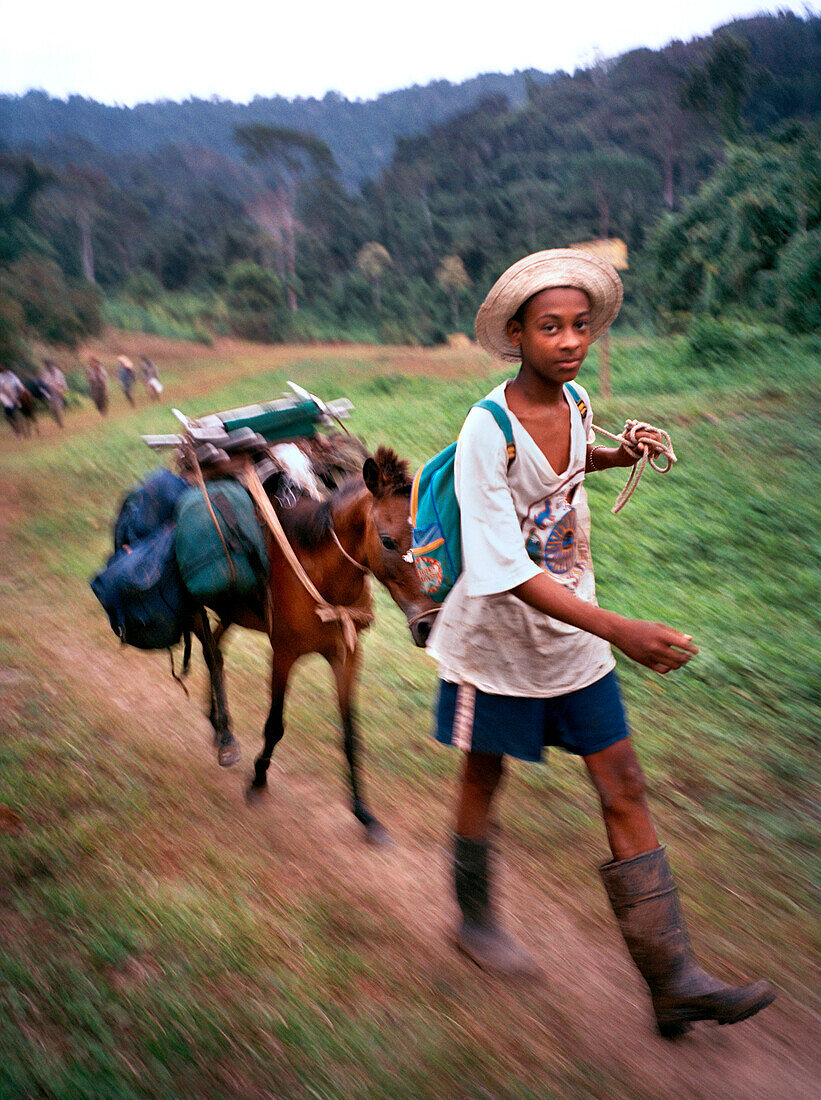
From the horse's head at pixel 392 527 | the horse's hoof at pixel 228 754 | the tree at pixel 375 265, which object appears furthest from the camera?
the tree at pixel 375 265

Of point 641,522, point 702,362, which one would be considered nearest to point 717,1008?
point 641,522

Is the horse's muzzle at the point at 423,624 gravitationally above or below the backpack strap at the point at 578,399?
below

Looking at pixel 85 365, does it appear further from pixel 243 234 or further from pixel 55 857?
pixel 55 857

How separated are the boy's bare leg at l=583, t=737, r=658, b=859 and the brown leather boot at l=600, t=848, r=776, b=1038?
0.12 feet

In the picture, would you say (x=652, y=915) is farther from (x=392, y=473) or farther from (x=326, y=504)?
(x=326, y=504)

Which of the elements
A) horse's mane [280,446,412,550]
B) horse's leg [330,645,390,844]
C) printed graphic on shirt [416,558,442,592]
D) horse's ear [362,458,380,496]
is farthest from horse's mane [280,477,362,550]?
printed graphic on shirt [416,558,442,592]

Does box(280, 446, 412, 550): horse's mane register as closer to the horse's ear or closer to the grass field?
the horse's ear

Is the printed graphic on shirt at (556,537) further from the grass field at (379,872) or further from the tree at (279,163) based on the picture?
the tree at (279,163)

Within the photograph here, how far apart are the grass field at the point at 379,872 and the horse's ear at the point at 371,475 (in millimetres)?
1498

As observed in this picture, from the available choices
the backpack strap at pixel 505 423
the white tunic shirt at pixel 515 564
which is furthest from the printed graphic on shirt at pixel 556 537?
the backpack strap at pixel 505 423

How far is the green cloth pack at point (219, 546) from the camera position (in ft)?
11.9

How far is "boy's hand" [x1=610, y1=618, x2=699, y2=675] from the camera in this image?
1.93 metres

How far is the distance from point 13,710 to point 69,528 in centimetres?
518

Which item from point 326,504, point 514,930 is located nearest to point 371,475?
point 326,504
